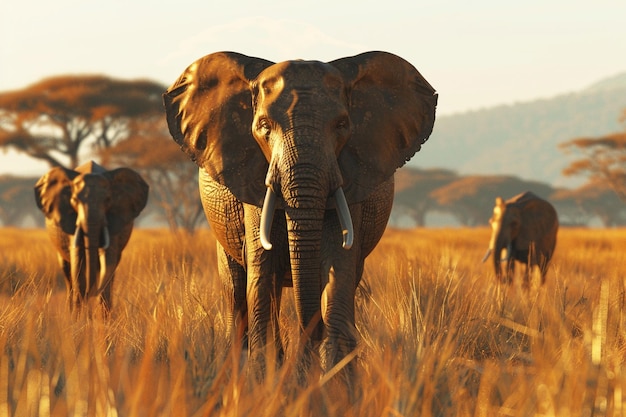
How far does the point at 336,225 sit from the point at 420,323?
83cm

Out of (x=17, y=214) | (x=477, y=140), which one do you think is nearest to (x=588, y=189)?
(x=17, y=214)

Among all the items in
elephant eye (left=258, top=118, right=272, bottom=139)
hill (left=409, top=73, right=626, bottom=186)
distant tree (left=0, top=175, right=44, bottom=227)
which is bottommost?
distant tree (left=0, top=175, right=44, bottom=227)

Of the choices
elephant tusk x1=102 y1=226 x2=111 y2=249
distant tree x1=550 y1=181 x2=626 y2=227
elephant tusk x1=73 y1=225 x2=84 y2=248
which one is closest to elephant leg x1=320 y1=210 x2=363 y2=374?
elephant tusk x1=102 y1=226 x2=111 y2=249

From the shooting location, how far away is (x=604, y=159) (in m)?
36.6

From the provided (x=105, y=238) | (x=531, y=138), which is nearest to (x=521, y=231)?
(x=105, y=238)

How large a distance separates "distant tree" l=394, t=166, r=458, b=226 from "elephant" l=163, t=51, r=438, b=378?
53851 mm

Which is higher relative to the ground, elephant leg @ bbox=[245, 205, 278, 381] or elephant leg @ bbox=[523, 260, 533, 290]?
elephant leg @ bbox=[245, 205, 278, 381]

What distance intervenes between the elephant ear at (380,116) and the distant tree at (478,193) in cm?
5288

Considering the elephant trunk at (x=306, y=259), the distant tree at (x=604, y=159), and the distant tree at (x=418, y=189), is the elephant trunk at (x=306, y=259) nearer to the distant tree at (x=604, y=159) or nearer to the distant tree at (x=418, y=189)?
the distant tree at (x=604, y=159)

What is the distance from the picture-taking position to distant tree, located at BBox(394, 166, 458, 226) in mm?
59781

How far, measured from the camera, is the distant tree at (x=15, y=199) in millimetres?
55312

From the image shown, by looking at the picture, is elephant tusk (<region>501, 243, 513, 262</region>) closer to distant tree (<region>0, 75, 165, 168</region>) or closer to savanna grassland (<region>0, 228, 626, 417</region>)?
savanna grassland (<region>0, 228, 626, 417</region>)

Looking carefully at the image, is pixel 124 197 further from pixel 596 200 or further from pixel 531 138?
pixel 531 138

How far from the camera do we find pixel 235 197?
16.4 feet
